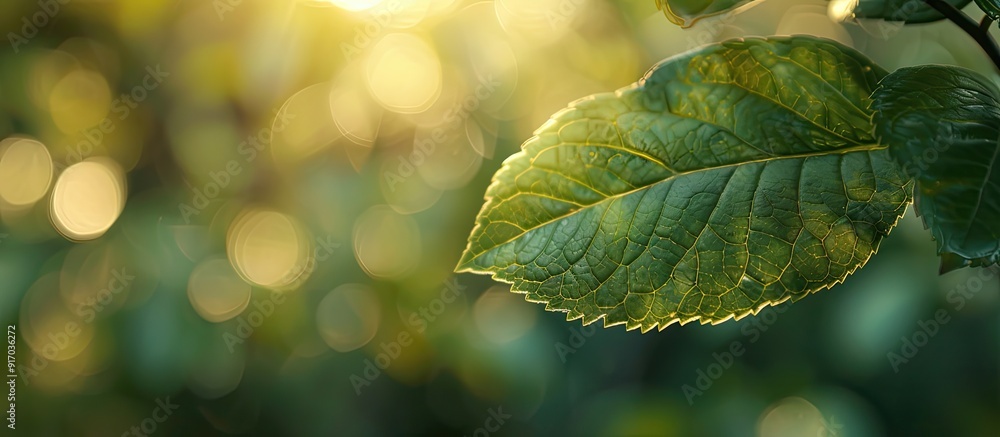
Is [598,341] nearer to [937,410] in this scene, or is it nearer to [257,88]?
[937,410]

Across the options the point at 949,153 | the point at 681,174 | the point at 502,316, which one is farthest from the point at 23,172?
the point at 949,153

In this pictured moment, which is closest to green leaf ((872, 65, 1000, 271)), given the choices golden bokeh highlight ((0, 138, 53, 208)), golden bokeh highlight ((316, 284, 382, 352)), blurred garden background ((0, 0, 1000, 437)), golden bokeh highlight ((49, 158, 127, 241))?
blurred garden background ((0, 0, 1000, 437))

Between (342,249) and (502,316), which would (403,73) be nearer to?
(342,249)

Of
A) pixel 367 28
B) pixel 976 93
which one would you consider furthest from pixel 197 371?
pixel 976 93

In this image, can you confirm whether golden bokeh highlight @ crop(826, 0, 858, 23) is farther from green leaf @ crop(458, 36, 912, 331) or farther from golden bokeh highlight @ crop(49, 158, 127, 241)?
golden bokeh highlight @ crop(49, 158, 127, 241)

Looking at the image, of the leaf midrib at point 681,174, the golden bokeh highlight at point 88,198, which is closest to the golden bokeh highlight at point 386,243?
the golden bokeh highlight at point 88,198

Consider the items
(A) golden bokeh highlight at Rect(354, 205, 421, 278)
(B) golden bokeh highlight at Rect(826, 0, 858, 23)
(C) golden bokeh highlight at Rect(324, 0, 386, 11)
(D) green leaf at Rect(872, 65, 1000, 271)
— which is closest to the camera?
(D) green leaf at Rect(872, 65, 1000, 271)
